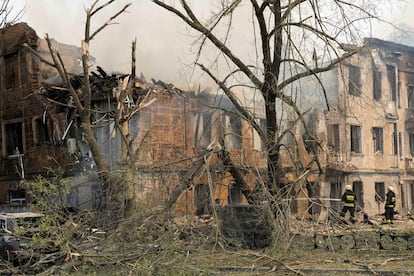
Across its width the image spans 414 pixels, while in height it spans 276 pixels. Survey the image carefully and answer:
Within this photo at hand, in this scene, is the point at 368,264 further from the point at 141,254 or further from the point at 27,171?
the point at 27,171

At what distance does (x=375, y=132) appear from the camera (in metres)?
32.6

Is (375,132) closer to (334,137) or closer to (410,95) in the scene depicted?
(334,137)

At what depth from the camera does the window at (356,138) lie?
31.5m

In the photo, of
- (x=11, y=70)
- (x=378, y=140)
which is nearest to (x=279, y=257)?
(x=11, y=70)

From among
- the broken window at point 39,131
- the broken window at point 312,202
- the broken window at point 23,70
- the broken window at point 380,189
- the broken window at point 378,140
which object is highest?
the broken window at point 23,70

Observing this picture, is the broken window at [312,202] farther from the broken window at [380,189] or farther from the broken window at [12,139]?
the broken window at [380,189]

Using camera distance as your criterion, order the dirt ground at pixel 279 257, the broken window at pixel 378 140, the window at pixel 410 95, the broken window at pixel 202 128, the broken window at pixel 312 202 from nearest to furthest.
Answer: the dirt ground at pixel 279 257
the broken window at pixel 312 202
the broken window at pixel 202 128
the broken window at pixel 378 140
the window at pixel 410 95

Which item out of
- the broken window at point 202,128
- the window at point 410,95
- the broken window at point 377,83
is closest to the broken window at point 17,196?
the broken window at point 202,128

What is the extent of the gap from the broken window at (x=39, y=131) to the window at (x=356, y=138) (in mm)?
16882

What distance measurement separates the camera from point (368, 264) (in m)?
11.8

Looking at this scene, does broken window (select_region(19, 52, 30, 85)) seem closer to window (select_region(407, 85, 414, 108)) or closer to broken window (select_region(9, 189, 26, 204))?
broken window (select_region(9, 189, 26, 204))

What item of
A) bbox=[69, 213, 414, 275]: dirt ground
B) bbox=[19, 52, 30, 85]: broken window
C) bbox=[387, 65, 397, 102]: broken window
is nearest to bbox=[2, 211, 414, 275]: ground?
bbox=[69, 213, 414, 275]: dirt ground

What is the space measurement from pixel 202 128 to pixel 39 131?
7.03 meters

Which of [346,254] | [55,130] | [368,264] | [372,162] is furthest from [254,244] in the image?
[372,162]
